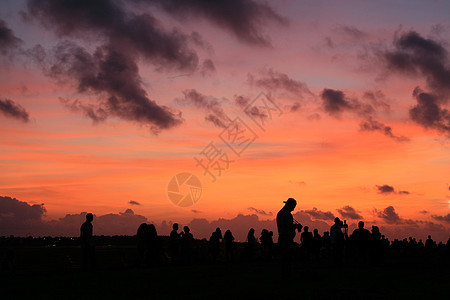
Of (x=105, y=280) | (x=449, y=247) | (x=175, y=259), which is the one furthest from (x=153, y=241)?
(x=449, y=247)

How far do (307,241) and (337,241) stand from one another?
538cm

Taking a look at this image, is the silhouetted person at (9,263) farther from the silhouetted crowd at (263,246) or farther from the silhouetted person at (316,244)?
the silhouetted person at (316,244)

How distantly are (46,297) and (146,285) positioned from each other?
123 inches

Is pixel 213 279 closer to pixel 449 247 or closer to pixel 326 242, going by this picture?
pixel 326 242

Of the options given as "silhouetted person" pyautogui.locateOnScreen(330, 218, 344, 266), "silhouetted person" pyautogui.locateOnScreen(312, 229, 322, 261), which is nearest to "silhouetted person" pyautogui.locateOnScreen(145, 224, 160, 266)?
"silhouetted person" pyautogui.locateOnScreen(330, 218, 344, 266)

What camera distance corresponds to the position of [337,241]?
Result: 25.6 meters

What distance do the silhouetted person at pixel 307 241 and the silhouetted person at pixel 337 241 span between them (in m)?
4.29

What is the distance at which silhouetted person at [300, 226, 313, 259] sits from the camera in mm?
30656

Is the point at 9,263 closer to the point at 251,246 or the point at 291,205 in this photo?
the point at 251,246

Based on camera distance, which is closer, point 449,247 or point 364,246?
point 364,246

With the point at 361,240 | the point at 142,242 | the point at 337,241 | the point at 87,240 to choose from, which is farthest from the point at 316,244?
the point at 87,240

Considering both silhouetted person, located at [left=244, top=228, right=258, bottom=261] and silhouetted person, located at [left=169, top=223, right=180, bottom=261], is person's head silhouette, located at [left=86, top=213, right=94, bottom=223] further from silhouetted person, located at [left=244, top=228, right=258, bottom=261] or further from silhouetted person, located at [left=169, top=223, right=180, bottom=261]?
silhouetted person, located at [left=244, top=228, right=258, bottom=261]

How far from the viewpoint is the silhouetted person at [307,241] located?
3066 centimetres

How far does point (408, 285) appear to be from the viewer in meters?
14.5
